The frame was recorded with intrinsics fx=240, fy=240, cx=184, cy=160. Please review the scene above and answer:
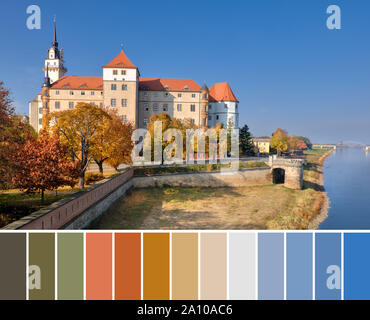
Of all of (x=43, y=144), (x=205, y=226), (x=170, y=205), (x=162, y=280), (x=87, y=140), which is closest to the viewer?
(x=162, y=280)

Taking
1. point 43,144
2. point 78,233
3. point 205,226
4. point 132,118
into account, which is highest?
point 132,118

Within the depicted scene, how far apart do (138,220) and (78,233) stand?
46.9 feet

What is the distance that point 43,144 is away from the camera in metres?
15.9

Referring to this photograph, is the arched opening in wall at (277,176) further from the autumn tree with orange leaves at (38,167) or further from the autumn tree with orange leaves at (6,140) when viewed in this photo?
the autumn tree with orange leaves at (6,140)

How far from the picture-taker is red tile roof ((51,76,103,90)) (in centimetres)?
5256

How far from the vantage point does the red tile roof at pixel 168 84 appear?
Answer: 56.0m

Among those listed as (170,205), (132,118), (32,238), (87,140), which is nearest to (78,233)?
(32,238)

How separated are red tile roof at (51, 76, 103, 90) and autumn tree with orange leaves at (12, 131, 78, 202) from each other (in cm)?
4176

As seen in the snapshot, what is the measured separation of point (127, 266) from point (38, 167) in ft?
37.8

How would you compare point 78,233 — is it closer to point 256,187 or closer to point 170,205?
point 170,205

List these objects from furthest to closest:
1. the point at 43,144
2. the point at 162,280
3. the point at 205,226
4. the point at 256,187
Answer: the point at 256,187, the point at 205,226, the point at 43,144, the point at 162,280

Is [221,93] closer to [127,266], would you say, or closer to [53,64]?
[53,64]

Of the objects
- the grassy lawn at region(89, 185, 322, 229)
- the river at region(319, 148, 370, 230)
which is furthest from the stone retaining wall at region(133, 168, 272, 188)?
the river at region(319, 148, 370, 230)

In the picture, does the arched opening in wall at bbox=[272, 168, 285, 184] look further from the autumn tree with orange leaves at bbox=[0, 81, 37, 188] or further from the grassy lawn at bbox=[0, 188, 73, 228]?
the autumn tree with orange leaves at bbox=[0, 81, 37, 188]
